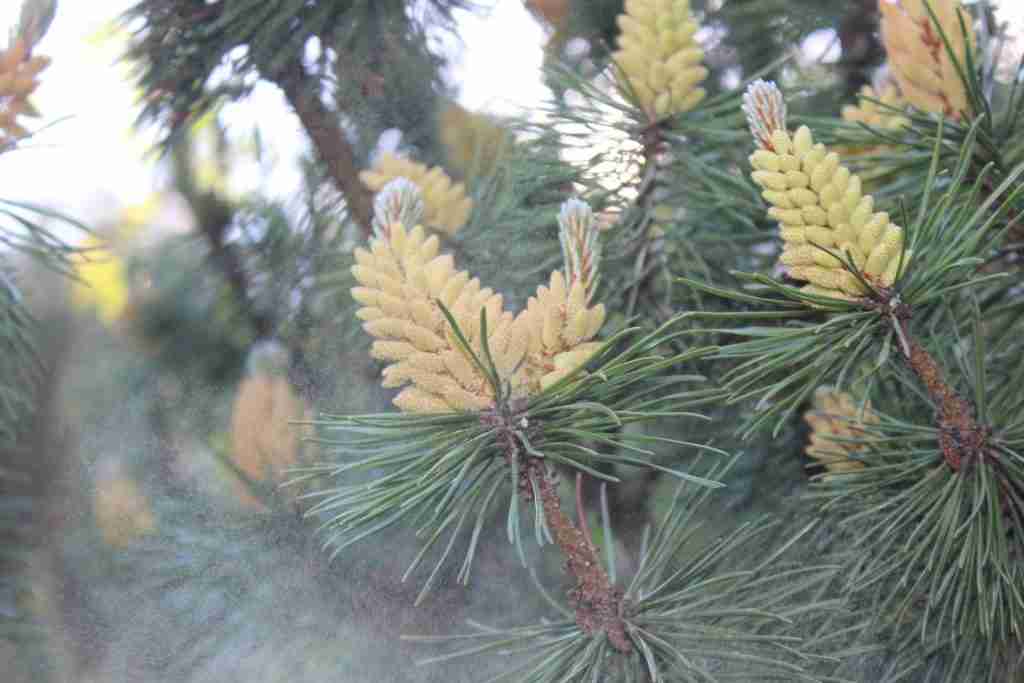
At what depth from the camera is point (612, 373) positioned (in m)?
0.27

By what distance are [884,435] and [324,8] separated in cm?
27

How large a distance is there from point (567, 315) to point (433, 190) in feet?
0.46

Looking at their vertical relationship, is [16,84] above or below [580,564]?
above

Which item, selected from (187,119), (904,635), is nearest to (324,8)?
(187,119)

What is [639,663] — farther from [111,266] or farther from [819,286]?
[111,266]

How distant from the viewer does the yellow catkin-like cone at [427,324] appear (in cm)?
27

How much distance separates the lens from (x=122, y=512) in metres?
0.38

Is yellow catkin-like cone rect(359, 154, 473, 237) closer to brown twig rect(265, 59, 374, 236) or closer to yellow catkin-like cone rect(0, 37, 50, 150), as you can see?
brown twig rect(265, 59, 374, 236)

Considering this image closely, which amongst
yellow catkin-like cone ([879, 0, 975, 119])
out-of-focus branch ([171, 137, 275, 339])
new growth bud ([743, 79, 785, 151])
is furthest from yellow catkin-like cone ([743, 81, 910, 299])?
out-of-focus branch ([171, 137, 275, 339])

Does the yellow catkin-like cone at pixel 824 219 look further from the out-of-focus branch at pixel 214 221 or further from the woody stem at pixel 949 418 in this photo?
the out-of-focus branch at pixel 214 221

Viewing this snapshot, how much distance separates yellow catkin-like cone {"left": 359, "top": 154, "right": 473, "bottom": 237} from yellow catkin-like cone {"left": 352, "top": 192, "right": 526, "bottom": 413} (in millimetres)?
121

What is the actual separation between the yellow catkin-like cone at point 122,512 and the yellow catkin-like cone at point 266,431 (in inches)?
1.3

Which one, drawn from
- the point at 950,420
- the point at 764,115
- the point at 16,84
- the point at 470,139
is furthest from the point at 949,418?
the point at 16,84

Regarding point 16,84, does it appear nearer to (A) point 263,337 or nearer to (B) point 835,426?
(A) point 263,337
